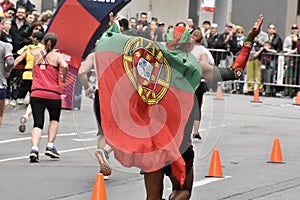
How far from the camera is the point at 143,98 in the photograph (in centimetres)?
656

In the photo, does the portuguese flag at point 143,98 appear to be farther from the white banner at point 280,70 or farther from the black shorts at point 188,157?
the white banner at point 280,70

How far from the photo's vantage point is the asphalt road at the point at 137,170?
7.46 metres

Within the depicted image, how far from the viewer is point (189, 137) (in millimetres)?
6953

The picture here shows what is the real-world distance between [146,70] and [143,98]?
198 mm

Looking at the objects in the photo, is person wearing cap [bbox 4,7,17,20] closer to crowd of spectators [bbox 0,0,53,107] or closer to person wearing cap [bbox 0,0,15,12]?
crowd of spectators [bbox 0,0,53,107]

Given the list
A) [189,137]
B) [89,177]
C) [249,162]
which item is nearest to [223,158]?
[249,162]

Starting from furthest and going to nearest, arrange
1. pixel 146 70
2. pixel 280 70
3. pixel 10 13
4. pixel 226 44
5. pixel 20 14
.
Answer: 1. pixel 226 44
2. pixel 280 70
3. pixel 10 13
4. pixel 20 14
5. pixel 146 70

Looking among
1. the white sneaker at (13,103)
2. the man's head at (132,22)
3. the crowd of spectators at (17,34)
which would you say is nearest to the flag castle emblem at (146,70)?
the man's head at (132,22)

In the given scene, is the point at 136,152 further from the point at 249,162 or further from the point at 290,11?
the point at 290,11

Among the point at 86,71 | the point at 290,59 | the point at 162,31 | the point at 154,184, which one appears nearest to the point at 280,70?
the point at 290,59

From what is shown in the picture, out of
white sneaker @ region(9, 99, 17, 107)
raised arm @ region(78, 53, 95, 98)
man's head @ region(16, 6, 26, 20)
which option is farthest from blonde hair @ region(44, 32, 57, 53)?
man's head @ region(16, 6, 26, 20)

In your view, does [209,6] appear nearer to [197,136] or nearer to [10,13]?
[10,13]

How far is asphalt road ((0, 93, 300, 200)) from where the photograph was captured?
746cm

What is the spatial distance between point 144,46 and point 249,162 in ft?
22.0
